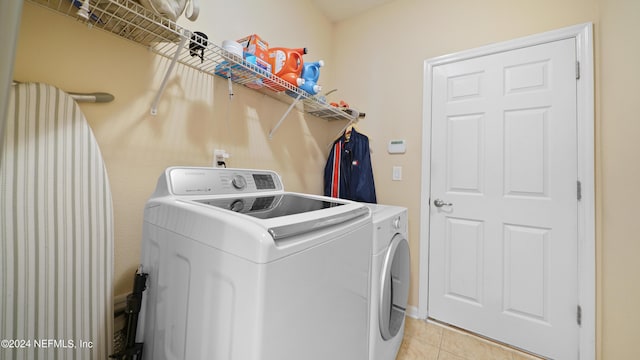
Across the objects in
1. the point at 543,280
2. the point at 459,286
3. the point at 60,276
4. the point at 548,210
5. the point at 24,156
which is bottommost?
the point at 459,286

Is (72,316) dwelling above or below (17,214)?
below

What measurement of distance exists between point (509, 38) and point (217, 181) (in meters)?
2.22

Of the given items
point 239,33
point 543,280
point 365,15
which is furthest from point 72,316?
point 365,15

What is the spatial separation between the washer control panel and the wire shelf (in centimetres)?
50

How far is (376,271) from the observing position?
1.17 metres

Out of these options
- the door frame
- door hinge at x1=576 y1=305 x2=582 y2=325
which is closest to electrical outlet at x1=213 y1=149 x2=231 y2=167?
the door frame

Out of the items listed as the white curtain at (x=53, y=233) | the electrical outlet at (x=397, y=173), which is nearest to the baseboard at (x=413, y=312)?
the electrical outlet at (x=397, y=173)

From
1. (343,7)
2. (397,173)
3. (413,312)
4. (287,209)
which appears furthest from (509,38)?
(413,312)

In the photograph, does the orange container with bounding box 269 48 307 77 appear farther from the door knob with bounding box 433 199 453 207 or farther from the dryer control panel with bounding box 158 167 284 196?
the door knob with bounding box 433 199 453 207

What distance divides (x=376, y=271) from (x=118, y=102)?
1358mm

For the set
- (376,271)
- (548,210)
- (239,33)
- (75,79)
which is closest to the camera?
(75,79)

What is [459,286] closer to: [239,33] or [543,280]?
[543,280]

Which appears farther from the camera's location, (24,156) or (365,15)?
(365,15)

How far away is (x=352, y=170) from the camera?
2221 mm
